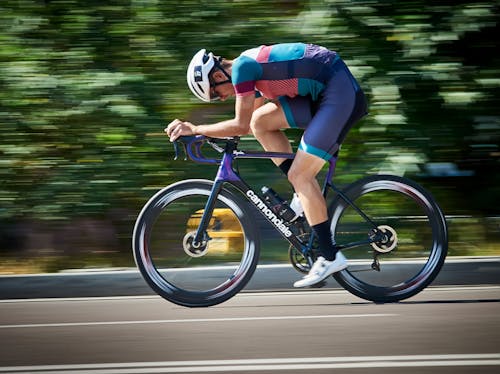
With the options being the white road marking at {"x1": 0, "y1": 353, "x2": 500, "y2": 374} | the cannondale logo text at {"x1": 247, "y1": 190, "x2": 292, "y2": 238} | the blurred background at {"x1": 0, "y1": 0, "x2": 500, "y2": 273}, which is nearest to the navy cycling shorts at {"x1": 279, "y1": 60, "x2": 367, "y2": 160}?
the cannondale logo text at {"x1": 247, "y1": 190, "x2": 292, "y2": 238}

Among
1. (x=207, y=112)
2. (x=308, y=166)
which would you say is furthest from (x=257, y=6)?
(x=308, y=166)

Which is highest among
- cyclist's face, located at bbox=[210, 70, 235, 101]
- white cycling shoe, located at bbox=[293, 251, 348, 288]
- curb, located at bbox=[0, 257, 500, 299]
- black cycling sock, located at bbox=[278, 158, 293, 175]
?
cyclist's face, located at bbox=[210, 70, 235, 101]

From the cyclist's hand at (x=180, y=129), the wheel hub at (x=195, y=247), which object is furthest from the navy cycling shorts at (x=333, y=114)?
the wheel hub at (x=195, y=247)

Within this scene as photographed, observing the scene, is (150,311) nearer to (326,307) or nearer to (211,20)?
(326,307)

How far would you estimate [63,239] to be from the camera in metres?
9.69

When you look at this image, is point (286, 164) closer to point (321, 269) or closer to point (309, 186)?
point (309, 186)

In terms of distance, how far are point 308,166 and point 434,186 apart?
2.86 meters

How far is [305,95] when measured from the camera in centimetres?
713

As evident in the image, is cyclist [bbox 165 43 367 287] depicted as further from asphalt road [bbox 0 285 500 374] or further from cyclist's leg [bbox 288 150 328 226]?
asphalt road [bbox 0 285 500 374]

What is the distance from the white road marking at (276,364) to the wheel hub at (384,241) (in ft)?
5.71

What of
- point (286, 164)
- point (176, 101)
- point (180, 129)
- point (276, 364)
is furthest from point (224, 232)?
point (176, 101)

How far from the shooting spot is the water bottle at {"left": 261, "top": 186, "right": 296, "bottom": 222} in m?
7.27

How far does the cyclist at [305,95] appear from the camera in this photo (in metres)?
6.95

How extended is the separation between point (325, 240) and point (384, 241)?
449mm
